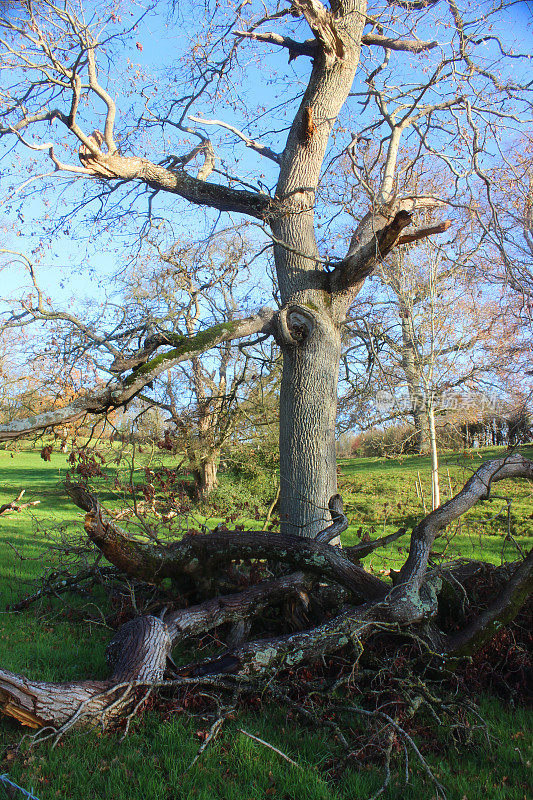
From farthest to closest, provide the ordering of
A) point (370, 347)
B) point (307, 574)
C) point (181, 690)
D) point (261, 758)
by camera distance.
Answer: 1. point (370, 347)
2. point (307, 574)
3. point (181, 690)
4. point (261, 758)

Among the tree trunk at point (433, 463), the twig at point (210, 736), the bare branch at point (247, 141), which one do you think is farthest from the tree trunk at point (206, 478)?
the twig at point (210, 736)

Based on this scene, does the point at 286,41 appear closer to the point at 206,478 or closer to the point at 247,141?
the point at 247,141

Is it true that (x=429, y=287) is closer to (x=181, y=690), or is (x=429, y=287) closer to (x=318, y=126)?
(x=318, y=126)

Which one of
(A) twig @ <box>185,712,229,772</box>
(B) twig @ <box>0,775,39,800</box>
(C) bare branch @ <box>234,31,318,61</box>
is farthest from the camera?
(C) bare branch @ <box>234,31,318,61</box>

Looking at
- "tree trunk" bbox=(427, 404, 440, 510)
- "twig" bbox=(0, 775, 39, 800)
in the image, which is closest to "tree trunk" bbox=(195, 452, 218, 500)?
"tree trunk" bbox=(427, 404, 440, 510)

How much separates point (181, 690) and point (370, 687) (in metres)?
1.42

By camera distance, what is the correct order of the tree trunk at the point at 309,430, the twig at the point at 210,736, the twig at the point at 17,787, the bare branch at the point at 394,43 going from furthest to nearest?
the bare branch at the point at 394,43, the tree trunk at the point at 309,430, the twig at the point at 210,736, the twig at the point at 17,787

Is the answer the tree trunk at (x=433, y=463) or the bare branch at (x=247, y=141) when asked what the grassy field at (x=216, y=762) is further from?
the tree trunk at (x=433, y=463)

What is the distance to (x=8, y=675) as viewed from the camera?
3.11 meters

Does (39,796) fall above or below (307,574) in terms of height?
below

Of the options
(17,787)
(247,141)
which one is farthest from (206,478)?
(17,787)

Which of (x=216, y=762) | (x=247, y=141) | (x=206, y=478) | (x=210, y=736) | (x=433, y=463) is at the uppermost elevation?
(x=247, y=141)

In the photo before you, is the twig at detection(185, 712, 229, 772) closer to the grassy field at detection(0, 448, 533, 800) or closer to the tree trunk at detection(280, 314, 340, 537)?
the grassy field at detection(0, 448, 533, 800)

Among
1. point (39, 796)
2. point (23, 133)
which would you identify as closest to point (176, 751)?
point (39, 796)
